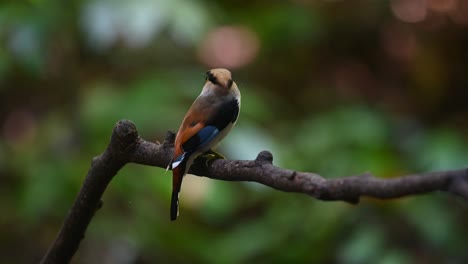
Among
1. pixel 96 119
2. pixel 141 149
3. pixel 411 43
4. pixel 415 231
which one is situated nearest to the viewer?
pixel 141 149

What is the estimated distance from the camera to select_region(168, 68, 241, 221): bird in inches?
53.6

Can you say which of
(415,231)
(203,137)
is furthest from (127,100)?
(203,137)

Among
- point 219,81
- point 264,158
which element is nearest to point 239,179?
point 264,158

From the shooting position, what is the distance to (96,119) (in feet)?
8.74

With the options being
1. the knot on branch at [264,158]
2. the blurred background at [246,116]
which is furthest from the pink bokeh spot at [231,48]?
the knot on branch at [264,158]

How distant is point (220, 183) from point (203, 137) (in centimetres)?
127

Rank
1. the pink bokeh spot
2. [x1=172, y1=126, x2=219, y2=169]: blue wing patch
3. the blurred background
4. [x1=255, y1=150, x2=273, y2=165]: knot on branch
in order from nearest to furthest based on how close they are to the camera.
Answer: [x1=255, y1=150, x2=273, y2=165]: knot on branch → [x1=172, y1=126, x2=219, y2=169]: blue wing patch → the blurred background → the pink bokeh spot

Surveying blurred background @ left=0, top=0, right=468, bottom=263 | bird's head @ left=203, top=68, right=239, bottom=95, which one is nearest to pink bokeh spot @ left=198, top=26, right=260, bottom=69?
blurred background @ left=0, top=0, right=468, bottom=263

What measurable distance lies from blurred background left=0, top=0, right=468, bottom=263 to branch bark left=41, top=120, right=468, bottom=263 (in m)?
0.99

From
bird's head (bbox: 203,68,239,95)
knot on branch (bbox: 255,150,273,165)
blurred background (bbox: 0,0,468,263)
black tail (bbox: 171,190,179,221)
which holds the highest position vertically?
knot on branch (bbox: 255,150,273,165)

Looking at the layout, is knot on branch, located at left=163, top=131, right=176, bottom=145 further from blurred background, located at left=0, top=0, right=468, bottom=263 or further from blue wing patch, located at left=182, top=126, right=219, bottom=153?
blurred background, located at left=0, top=0, right=468, bottom=263

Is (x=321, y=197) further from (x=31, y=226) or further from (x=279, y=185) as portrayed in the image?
(x=31, y=226)

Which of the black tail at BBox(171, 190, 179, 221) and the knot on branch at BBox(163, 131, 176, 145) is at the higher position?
the knot on branch at BBox(163, 131, 176, 145)

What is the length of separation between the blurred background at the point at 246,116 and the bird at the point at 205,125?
0.95m
